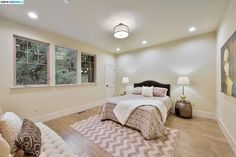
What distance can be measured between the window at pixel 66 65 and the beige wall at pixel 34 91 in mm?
204

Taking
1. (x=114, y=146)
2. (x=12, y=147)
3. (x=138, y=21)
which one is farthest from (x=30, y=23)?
(x=114, y=146)

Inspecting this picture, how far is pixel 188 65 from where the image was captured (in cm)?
406

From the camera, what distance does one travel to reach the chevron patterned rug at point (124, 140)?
6.62 feet

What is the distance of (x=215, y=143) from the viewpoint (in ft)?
7.59

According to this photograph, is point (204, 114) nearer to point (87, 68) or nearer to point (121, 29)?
point (121, 29)

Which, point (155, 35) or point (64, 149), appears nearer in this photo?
point (64, 149)

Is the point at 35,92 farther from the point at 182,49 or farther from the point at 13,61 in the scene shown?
the point at 182,49

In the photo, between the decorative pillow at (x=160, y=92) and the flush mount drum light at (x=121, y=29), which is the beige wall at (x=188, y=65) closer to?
the decorative pillow at (x=160, y=92)

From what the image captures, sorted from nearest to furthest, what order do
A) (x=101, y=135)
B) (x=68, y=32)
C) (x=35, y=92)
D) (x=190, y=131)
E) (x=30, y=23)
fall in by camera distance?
(x=101, y=135), (x=190, y=131), (x=30, y=23), (x=35, y=92), (x=68, y=32)

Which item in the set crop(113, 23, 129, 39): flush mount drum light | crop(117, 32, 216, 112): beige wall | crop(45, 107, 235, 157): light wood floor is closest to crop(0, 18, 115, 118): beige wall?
crop(45, 107, 235, 157): light wood floor

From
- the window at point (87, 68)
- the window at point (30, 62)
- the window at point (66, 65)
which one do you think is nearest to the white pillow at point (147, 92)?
the window at point (87, 68)

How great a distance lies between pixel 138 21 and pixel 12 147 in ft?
10.3

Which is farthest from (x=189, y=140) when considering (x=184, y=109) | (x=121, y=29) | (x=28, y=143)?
(x=121, y=29)

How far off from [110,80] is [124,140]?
3.88 metres
